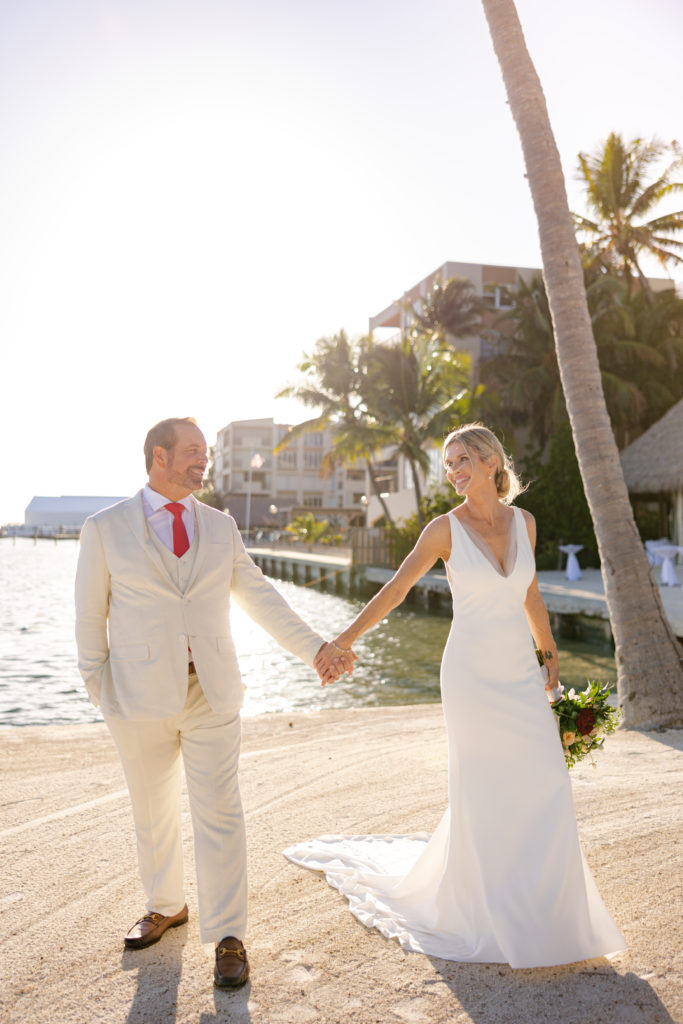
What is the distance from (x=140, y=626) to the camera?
314 centimetres

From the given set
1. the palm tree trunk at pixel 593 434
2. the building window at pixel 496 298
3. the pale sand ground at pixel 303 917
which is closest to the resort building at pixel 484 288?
the building window at pixel 496 298

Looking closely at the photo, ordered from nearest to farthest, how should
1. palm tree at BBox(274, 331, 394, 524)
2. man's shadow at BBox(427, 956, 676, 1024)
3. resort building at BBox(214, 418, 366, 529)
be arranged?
man's shadow at BBox(427, 956, 676, 1024) → palm tree at BBox(274, 331, 394, 524) → resort building at BBox(214, 418, 366, 529)

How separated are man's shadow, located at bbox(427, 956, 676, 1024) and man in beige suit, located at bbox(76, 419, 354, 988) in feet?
2.70

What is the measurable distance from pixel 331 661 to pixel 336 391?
35330mm

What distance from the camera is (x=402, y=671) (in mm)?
14484

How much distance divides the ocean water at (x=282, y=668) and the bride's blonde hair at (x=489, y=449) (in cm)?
835

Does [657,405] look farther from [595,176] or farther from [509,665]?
[509,665]

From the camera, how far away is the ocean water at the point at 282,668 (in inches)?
470

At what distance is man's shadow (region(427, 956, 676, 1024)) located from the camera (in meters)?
2.74

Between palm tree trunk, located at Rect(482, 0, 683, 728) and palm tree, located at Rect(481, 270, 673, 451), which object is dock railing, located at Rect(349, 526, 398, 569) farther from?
palm tree trunk, located at Rect(482, 0, 683, 728)

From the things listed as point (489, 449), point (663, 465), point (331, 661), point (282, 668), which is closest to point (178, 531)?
point (331, 661)

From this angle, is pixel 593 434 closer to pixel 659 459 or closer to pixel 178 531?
pixel 178 531

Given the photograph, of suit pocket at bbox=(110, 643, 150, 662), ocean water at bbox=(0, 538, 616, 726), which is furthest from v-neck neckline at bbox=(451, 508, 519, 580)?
ocean water at bbox=(0, 538, 616, 726)

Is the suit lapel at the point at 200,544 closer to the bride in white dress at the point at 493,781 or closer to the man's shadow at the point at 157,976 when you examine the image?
the bride in white dress at the point at 493,781
